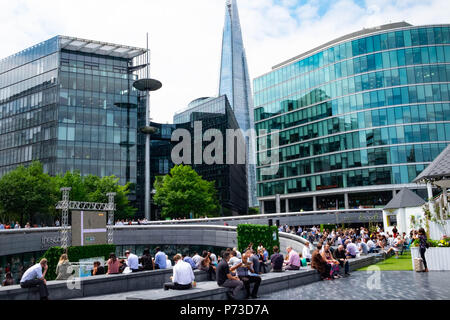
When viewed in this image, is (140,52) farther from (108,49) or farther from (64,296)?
(64,296)

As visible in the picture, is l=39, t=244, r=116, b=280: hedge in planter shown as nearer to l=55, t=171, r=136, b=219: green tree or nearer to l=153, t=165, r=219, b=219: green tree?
l=55, t=171, r=136, b=219: green tree

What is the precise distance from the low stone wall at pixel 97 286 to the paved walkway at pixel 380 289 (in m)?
4.16

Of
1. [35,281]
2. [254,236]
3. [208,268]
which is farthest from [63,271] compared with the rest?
[254,236]

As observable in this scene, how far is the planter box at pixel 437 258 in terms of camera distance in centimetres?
1616

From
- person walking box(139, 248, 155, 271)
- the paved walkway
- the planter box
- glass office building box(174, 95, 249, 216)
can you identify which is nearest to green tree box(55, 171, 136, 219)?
glass office building box(174, 95, 249, 216)

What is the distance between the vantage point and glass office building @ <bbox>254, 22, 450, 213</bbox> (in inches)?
2442

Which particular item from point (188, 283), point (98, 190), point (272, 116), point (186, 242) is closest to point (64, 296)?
point (188, 283)

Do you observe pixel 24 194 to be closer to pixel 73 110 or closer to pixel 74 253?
pixel 74 253

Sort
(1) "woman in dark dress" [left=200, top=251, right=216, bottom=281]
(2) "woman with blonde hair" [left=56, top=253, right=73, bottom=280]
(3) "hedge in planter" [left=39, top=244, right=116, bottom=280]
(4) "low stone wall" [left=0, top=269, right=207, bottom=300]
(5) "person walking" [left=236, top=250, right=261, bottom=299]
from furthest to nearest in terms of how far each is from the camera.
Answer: (3) "hedge in planter" [left=39, top=244, right=116, bottom=280]
(1) "woman in dark dress" [left=200, top=251, right=216, bottom=281]
(2) "woman with blonde hair" [left=56, top=253, right=73, bottom=280]
(5) "person walking" [left=236, top=250, right=261, bottom=299]
(4) "low stone wall" [left=0, top=269, right=207, bottom=300]

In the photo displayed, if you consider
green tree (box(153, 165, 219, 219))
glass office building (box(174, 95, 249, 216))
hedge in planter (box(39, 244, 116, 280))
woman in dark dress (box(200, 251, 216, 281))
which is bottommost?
hedge in planter (box(39, 244, 116, 280))

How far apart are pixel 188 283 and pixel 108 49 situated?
73561 mm

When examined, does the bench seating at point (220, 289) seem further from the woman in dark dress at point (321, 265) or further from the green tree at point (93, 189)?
the green tree at point (93, 189)

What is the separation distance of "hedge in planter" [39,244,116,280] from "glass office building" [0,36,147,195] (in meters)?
41.7

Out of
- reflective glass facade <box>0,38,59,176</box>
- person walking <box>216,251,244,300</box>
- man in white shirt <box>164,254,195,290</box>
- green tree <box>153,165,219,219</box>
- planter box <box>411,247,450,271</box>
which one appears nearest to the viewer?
man in white shirt <box>164,254,195,290</box>
